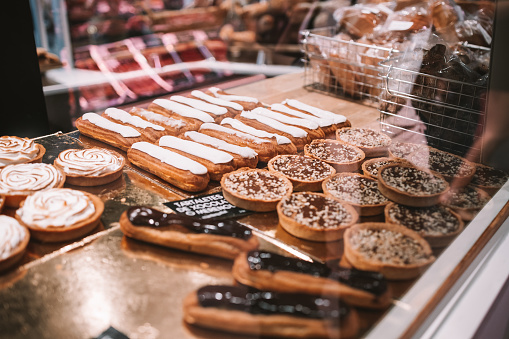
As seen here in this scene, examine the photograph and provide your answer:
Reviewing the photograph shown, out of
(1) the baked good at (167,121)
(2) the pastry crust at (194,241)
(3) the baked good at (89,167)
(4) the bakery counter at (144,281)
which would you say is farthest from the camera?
(1) the baked good at (167,121)

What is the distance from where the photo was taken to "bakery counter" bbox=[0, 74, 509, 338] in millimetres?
1173

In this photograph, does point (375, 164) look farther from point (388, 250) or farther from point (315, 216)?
point (388, 250)

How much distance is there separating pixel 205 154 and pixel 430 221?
105cm

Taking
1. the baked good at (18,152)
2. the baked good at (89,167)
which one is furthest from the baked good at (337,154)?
the baked good at (18,152)

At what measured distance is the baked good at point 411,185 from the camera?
1704mm

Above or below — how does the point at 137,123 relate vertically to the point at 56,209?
above

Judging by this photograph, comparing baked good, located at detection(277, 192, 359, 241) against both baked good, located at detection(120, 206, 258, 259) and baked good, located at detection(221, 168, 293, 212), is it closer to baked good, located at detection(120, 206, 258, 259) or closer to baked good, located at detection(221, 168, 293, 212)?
baked good, located at detection(221, 168, 293, 212)

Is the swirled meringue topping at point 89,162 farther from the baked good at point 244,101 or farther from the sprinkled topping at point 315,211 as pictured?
the baked good at point 244,101

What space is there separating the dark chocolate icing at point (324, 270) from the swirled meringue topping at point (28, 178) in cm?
97

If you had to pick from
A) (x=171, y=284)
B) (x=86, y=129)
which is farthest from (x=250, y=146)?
(x=171, y=284)

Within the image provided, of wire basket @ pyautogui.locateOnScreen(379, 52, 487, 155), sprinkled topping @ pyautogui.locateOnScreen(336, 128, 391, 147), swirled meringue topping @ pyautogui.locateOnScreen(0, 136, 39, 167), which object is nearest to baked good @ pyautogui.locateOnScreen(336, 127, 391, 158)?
sprinkled topping @ pyautogui.locateOnScreen(336, 128, 391, 147)

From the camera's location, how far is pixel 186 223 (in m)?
1.54

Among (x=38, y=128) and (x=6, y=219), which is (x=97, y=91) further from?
(x=6, y=219)

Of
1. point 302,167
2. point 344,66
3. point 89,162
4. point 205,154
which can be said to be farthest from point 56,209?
point 344,66
